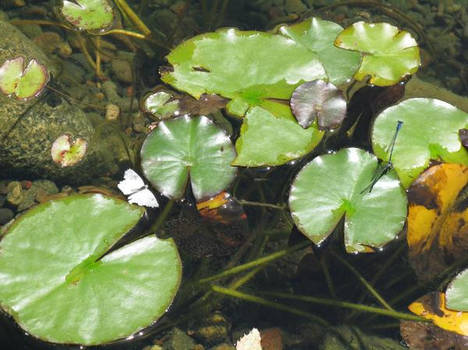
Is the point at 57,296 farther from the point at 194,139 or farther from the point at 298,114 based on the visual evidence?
the point at 298,114

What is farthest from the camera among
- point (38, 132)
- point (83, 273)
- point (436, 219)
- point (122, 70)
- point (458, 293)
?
point (122, 70)

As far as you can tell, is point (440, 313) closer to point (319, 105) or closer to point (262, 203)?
point (262, 203)

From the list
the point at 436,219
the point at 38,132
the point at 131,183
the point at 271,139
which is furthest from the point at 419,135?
the point at 38,132

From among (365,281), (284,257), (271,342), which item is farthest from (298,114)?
(271,342)

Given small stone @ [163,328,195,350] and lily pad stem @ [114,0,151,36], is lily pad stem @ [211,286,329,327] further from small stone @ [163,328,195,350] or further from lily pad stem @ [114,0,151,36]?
lily pad stem @ [114,0,151,36]

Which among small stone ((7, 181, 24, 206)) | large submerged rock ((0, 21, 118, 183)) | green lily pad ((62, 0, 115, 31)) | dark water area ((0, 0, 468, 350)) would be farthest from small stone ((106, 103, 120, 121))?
small stone ((7, 181, 24, 206))

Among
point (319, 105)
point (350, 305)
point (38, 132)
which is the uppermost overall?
point (319, 105)

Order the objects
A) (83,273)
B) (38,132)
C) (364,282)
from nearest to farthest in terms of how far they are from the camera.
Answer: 1. (83,273)
2. (364,282)
3. (38,132)
